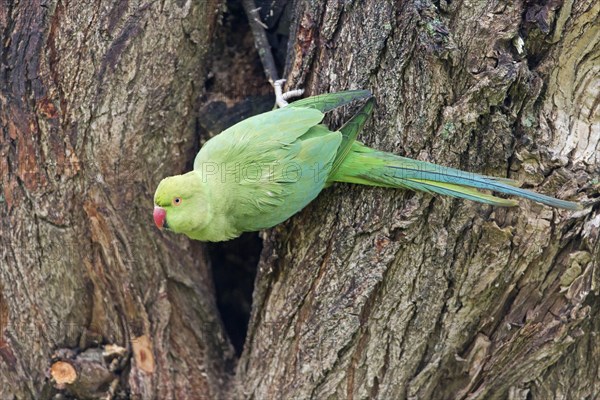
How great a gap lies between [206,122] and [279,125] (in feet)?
2.30

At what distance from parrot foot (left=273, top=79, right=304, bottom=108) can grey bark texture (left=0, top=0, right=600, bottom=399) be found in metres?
0.08

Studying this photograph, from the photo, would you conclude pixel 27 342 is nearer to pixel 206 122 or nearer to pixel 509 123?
pixel 206 122

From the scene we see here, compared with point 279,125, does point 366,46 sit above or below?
above

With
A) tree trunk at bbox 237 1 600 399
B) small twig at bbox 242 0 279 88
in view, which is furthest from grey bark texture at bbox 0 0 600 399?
small twig at bbox 242 0 279 88

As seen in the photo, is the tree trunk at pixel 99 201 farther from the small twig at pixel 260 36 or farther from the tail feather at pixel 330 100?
the tail feather at pixel 330 100

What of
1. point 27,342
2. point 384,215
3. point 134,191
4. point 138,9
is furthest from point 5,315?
point 384,215

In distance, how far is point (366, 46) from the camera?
2.88 meters

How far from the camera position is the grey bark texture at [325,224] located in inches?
107

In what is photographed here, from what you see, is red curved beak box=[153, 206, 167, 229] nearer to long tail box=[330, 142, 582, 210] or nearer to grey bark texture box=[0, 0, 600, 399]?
grey bark texture box=[0, 0, 600, 399]

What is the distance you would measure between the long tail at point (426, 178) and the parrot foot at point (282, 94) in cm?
56

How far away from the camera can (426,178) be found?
9.05 ft

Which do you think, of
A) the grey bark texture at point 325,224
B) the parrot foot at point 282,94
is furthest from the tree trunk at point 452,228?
the parrot foot at point 282,94

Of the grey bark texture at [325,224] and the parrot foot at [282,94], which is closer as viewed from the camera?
the grey bark texture at [325,224]

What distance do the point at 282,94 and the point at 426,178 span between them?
1.08 m
